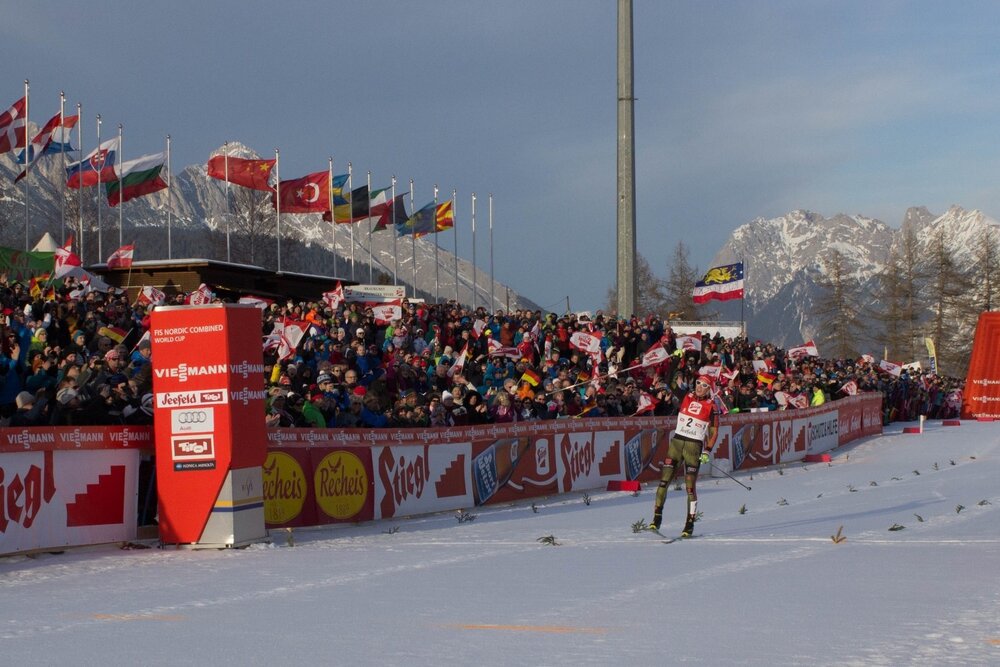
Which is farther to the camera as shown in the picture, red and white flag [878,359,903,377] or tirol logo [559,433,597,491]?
red and white flag [878,359,903,377]

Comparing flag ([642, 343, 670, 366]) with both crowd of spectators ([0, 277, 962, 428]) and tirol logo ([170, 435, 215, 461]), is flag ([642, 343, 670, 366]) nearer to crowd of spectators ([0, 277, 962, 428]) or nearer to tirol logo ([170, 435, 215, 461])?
crowd of spectators ([0, 277, 962, 428])

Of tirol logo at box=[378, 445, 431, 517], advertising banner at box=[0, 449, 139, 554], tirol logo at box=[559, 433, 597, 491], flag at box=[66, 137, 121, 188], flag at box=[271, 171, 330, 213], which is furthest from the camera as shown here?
flag at box=[271, 171, 330, 213]

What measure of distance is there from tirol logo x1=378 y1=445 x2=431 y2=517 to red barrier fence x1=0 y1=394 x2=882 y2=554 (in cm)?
2

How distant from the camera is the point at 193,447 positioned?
46.2ft

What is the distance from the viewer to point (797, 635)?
762 cm

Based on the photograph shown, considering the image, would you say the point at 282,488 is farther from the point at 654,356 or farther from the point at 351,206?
the point at 351,206

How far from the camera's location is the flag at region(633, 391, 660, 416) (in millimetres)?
26708

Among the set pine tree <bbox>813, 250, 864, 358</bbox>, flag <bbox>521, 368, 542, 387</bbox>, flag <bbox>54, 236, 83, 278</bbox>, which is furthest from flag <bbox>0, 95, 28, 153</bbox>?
pine tree <bbox>813, 250, 864, 358</bbox>

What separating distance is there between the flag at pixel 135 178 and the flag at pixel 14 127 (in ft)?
14.5

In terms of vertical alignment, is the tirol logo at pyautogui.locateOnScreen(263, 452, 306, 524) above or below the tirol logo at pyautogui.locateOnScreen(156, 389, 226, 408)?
below

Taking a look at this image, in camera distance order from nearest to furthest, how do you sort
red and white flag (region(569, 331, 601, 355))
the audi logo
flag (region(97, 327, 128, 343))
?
the audi logo, flag (region(97, 327, 128, 343)), red and white flag (region(569, 331, 601, 355))

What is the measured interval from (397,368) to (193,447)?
28.9ft

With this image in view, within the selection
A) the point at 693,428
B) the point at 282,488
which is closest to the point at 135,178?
the point at 282,488

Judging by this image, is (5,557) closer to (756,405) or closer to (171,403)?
(171,403)
